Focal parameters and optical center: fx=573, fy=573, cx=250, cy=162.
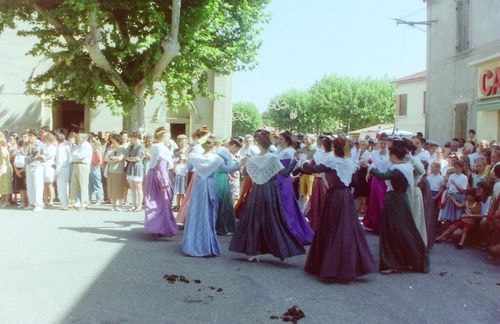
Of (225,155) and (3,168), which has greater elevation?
(225,155)

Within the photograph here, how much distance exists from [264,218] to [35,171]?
7.88 metres

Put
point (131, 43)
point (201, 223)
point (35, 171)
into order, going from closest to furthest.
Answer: point (201, 223) → point (35, 171) → point (131, 43)

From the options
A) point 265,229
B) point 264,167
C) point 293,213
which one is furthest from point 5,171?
point 265,229

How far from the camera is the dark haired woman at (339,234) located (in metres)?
7.17

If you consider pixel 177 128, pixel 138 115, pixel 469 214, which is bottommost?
pixel 469 214

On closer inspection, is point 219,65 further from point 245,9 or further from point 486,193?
point 486,193

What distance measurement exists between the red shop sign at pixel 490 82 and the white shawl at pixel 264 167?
1382cm

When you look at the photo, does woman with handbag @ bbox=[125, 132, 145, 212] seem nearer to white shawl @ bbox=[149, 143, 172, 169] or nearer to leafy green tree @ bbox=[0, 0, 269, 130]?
white shawl @ bbox=[149, 143, 172, 169]

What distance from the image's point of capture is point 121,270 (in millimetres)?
7438

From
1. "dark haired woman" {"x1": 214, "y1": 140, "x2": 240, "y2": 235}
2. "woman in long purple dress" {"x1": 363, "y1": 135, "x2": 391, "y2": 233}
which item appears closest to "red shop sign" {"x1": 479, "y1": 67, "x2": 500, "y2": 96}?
"woman in long purple dress" {"x1": 363, "y1": 135, "x2": 391, "y2": 233}

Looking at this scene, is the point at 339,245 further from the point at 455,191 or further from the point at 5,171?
the point at 5,171

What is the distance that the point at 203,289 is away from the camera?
663 cm

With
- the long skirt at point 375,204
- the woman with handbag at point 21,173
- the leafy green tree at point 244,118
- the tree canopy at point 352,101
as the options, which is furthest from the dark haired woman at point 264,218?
the leafy green tree at point 244,118

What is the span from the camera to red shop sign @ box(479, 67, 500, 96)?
19388 mm
